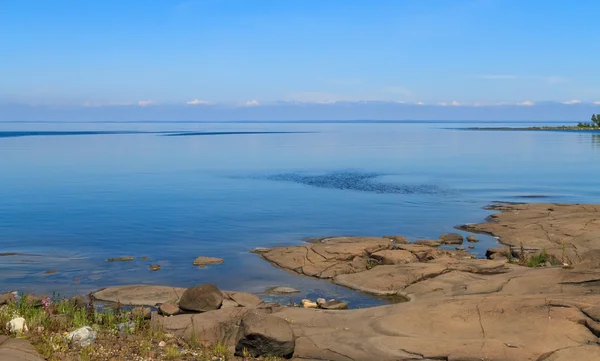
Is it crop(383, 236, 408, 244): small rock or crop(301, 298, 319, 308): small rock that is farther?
crop(383, 236, 408, 244): small rock

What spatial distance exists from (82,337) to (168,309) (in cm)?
367

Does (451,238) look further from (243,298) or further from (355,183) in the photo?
(355,183)

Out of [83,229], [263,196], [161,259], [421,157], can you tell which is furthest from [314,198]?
[421,157]

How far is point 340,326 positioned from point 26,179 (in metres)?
40.9

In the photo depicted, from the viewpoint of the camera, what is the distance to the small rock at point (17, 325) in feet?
38.2

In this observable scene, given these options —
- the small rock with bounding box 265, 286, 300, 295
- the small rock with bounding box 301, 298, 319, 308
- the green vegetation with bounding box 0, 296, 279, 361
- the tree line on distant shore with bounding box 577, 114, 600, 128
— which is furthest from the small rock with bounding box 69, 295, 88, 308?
the tree line on distant shore with bounding box 577, 114, 600, 128

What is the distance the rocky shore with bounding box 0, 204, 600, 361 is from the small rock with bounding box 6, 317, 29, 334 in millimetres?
589

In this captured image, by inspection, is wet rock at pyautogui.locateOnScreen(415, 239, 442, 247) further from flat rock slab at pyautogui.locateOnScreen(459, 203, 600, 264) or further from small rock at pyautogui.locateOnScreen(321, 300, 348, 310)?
small rock at pyautogui.locateOnScreen(321, 300, 348, 310)

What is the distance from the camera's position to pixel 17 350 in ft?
34.1

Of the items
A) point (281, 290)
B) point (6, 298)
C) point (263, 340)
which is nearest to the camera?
point (263, 340)

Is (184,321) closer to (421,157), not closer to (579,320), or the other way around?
(579,320)

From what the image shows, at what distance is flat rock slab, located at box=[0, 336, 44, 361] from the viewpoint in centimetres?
988

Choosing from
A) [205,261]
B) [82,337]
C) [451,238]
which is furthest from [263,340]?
[451,238]

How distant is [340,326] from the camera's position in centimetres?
1294
